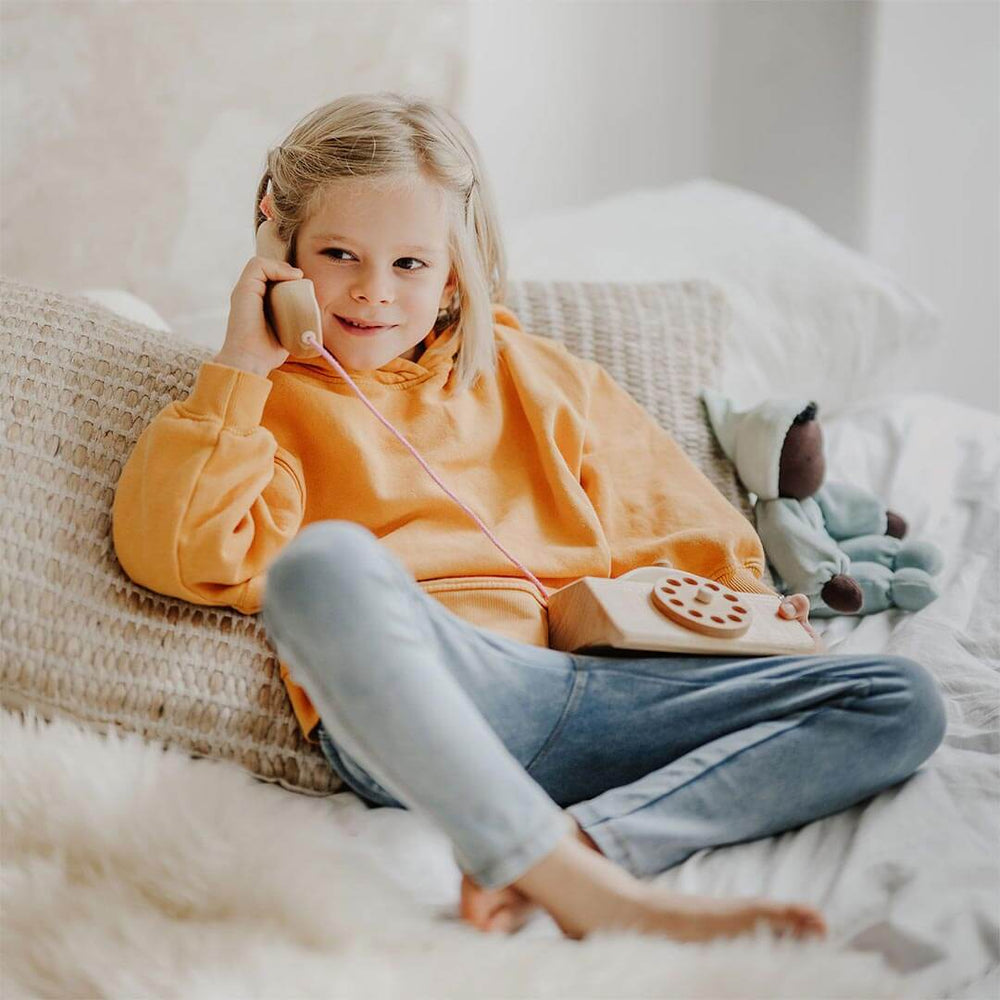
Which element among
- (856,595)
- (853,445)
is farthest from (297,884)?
(853,445)

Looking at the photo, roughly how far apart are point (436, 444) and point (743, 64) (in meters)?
1.66

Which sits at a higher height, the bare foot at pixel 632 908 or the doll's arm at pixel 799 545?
the doll's arm at pixel 799 545

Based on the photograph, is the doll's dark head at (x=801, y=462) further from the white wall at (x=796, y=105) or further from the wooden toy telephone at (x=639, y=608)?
the white wall at (x=796, y=105)

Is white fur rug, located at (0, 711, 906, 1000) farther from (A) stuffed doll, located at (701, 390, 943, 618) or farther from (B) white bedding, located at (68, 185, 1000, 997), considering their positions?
(A) stuffed doll, located at (701, 390, 943, 618)

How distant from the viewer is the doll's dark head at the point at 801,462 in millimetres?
1340

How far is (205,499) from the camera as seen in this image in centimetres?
98

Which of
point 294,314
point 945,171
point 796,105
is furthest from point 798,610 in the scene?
point 796,105

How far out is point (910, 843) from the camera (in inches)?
34.4

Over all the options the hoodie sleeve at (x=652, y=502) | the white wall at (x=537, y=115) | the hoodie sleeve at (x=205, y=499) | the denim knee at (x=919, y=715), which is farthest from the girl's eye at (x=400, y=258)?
the denim knee at (x=919, y=715)

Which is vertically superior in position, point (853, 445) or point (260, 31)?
point (260, 31)

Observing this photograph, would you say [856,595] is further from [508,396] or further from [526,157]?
[526,157]

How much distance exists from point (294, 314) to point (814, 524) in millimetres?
648

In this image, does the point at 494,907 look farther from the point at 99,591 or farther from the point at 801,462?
the point at 801,462

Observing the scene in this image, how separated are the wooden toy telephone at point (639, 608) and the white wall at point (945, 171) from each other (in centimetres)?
145
